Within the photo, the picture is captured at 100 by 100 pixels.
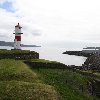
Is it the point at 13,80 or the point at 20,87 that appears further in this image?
the point at 13,80

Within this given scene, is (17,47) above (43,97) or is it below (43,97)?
above

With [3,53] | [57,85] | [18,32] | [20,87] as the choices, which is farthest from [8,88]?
[18,32]

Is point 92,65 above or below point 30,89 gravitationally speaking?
above

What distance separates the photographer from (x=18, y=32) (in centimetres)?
5438

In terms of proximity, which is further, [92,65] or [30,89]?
[92,65]

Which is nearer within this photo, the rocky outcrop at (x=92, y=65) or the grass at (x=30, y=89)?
the grass at (x=30, y=89)

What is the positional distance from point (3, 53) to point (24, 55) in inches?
172

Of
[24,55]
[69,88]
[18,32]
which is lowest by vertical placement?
[69,88]

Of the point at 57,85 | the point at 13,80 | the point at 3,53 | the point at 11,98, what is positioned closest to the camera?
the point at 11,98

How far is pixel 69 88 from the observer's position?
2727 centimetres

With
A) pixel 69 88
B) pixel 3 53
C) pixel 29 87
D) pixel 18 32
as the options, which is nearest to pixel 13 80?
pixel 29 87

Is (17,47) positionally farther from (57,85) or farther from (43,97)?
(43,97)

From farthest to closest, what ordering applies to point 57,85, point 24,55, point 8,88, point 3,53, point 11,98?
point 24,55
point 3,53
point 57,85
point 8,88
point 11,98

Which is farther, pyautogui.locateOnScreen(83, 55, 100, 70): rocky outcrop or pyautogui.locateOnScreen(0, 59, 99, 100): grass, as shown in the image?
pyautogui.locateOnScreen(83, 55, 100, 70): rocky outcrop
